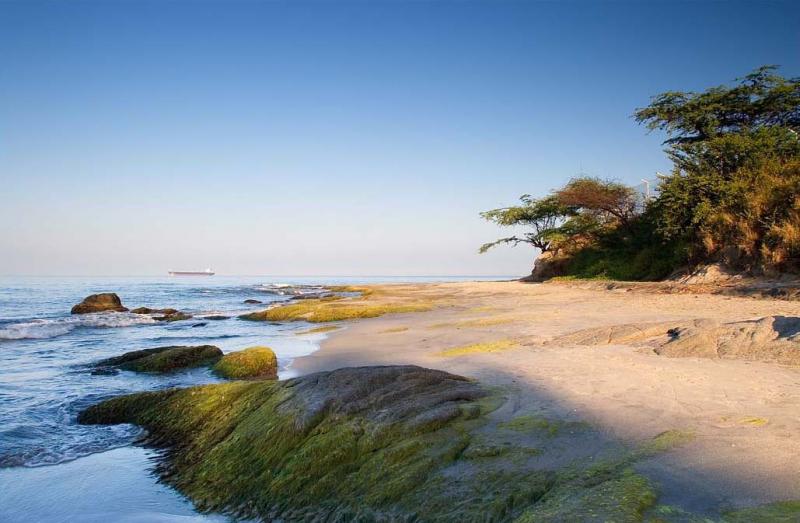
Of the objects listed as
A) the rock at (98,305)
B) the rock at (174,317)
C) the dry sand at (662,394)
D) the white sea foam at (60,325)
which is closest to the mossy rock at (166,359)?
the dry sand at (662,394)

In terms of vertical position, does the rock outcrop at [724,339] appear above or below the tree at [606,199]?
below

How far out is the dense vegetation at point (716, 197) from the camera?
19453 mm

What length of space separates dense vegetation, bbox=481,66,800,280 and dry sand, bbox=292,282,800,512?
9.18 metres

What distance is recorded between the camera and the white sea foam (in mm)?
19117

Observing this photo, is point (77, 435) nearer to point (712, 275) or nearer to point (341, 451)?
point (341, 451)

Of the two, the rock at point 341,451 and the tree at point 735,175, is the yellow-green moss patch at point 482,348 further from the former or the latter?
the tree at point 735,175

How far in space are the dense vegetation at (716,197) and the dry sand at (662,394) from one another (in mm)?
9176

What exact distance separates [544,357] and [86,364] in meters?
11.8

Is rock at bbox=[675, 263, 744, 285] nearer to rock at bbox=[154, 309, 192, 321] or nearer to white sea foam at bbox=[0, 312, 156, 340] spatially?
rock at bbox=[154, 309, 192, 321]

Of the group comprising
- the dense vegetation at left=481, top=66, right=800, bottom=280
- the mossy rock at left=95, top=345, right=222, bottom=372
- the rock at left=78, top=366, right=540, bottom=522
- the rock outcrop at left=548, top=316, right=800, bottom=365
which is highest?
the dense vegetation at left=481, top=66, right=800, bottom=280

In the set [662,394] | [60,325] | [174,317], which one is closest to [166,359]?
[662,394]

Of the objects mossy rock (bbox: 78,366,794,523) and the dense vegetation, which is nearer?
mossy rock (bbox: 78,366,794,523)

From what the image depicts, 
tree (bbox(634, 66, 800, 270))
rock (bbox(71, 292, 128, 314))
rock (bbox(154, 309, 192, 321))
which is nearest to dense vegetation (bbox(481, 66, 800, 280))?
tree (bbox(634, 66, 800, 270))

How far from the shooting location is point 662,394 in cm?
531
